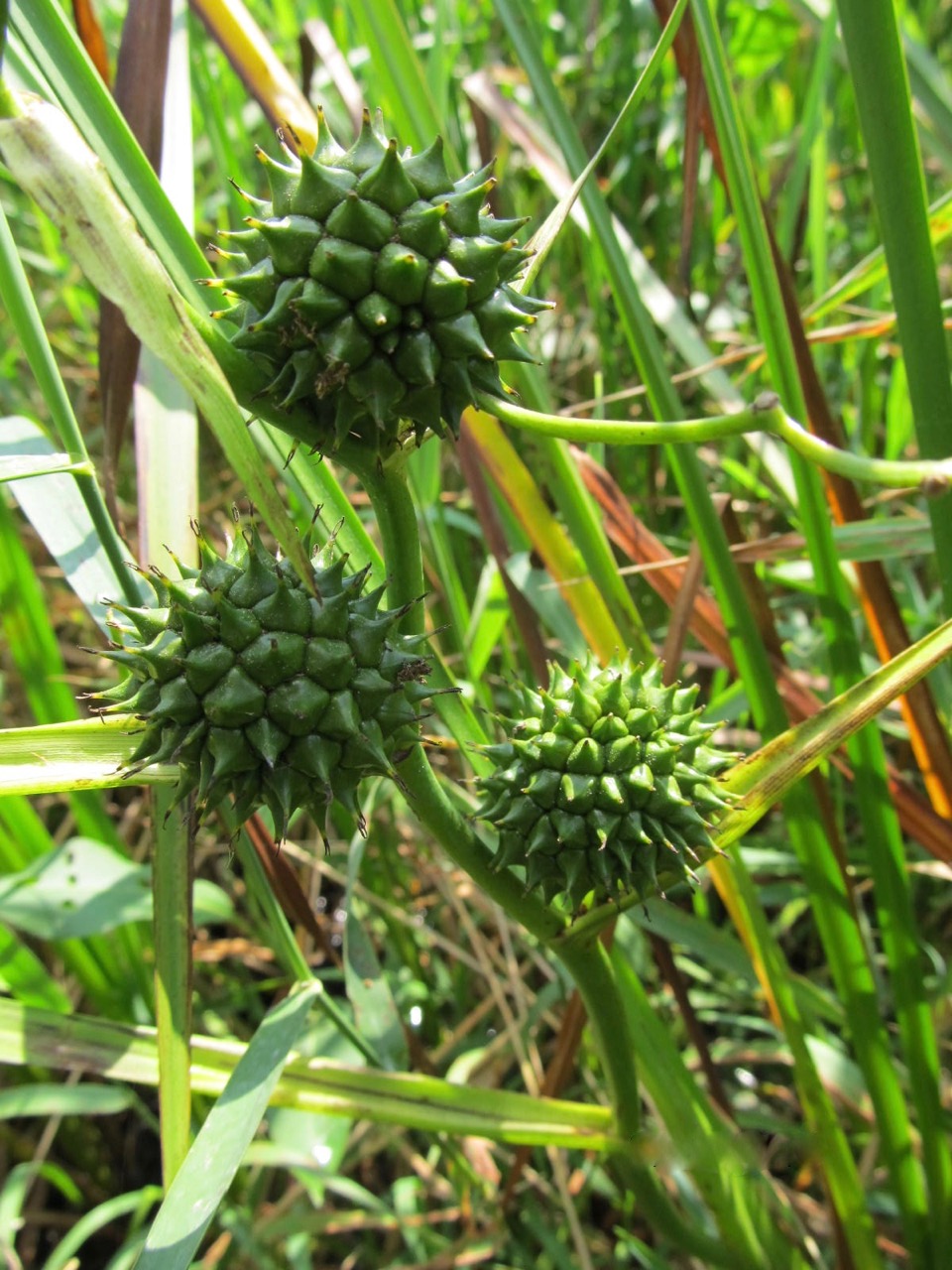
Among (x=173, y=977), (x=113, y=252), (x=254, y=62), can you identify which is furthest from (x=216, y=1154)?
(x=254, y=62)

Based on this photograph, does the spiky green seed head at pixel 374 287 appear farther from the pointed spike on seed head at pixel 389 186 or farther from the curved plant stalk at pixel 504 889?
the curved plant stalk at pixel 504 889

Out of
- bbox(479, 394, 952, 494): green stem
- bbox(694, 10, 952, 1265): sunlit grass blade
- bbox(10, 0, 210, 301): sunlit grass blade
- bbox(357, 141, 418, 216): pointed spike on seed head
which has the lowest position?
bbox(694, 10, 952, 1265): sunlit grass blade

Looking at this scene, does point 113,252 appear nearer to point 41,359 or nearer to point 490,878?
point 41,359

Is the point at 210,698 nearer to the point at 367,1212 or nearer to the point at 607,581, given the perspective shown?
the point at 607,581

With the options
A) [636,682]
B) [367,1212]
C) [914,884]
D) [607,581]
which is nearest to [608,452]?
[607,581]

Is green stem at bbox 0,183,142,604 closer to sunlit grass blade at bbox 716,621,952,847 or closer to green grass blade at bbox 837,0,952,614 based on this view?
sunlit grass blade at bbox 716,621,952,847

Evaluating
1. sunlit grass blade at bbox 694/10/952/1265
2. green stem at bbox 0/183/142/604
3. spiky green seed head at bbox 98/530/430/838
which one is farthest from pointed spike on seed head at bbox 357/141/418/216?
sunlit grass blade at bbox 694/10/952/1265

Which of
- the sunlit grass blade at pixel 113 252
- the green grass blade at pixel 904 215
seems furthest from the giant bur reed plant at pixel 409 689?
the green grass blade at pixel 904 215
